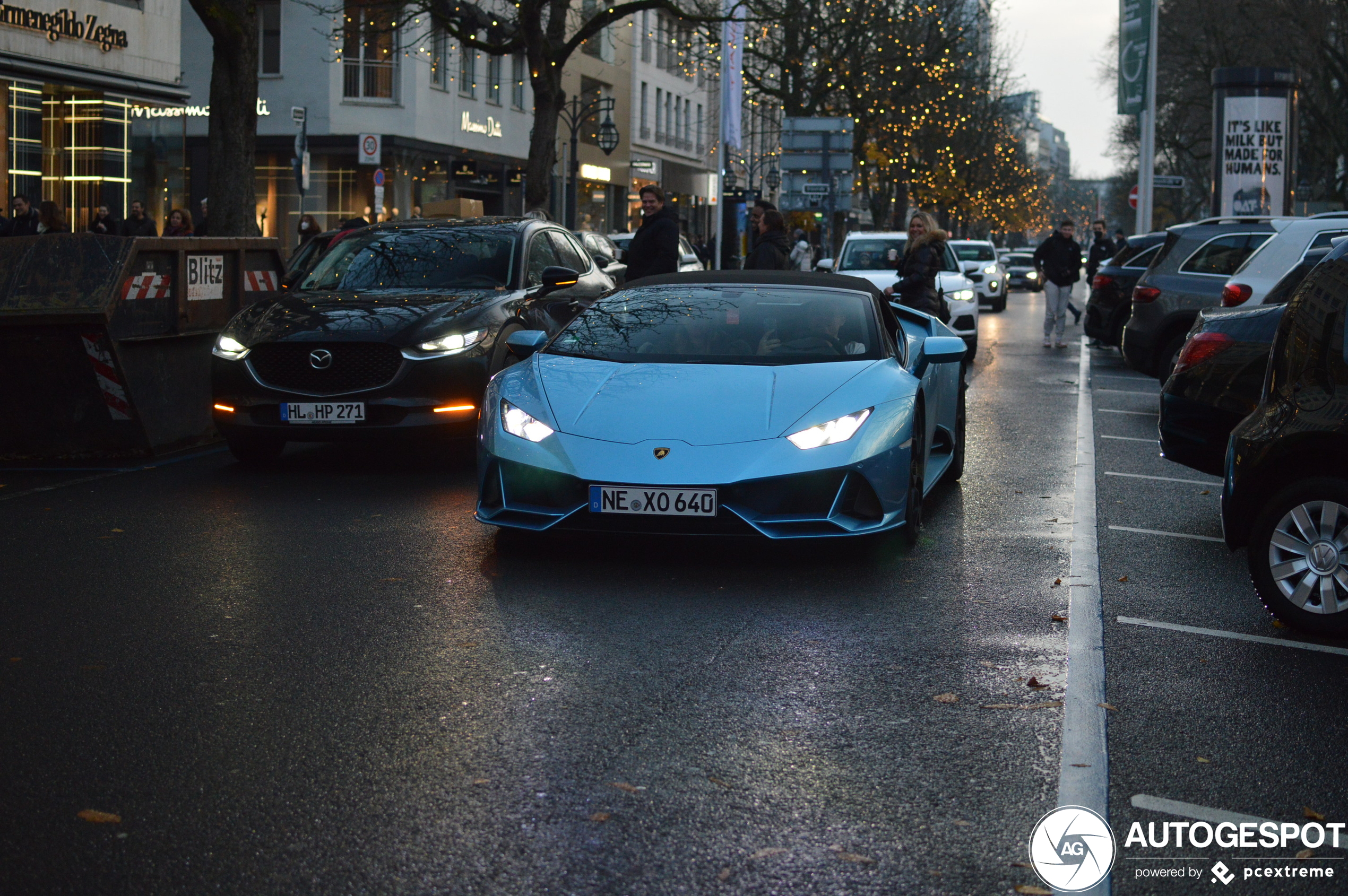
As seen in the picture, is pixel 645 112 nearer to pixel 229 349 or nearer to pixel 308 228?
pixel 308 228

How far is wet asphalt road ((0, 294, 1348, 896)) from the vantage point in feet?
12.2

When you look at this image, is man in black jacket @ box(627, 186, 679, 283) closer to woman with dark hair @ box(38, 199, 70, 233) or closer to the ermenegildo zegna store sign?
woman with dark hair @ box(38, 199, 70, 233)

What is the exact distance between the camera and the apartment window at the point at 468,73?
151 feet

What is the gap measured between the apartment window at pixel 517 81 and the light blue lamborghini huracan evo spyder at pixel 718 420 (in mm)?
43078

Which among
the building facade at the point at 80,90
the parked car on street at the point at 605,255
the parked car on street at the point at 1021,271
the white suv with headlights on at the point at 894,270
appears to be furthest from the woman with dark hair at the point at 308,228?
the parked car on street at the point at 1021,271

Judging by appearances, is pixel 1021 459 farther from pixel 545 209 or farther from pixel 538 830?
pixel 545 209

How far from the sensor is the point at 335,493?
937 centimetres

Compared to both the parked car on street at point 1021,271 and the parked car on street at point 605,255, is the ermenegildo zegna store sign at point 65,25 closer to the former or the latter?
the parked car on street at point 605,255

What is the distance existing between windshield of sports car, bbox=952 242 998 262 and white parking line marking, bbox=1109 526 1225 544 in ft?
104

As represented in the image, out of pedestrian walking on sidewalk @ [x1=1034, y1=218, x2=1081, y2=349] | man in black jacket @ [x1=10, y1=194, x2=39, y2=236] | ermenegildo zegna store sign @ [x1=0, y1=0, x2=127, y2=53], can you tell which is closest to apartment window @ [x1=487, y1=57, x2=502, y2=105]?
ermenegildo zegna store sign @ [x1=0, y1=0, x2=127, y2=53]

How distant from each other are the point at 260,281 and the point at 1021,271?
180 ft

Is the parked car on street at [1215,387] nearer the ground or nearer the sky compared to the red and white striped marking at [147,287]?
nearer the ground

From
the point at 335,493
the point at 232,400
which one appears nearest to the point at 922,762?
the point at 335,493

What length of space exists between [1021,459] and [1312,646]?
213 inches
